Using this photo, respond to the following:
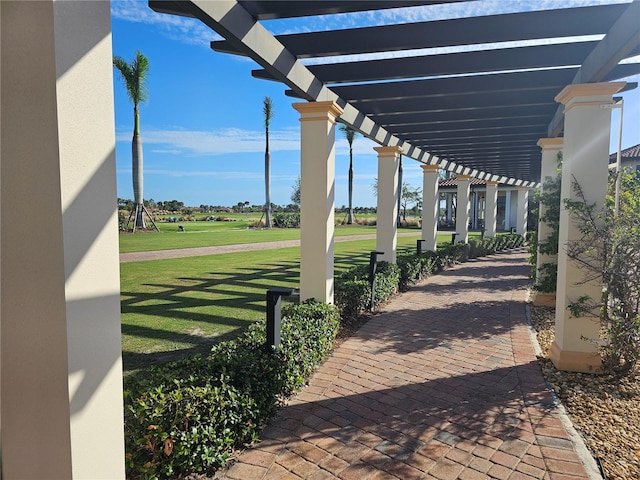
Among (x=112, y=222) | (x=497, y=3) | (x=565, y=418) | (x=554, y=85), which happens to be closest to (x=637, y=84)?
(x=554, y=85)

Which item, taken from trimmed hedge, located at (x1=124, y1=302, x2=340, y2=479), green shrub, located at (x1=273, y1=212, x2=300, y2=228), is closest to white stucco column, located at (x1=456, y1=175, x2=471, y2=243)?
trimmed hedge, located at (x1=124, y1=302, x2=340, y2=479)

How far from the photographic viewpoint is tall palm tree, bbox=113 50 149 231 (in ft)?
91.5

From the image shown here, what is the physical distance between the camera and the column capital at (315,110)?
5.82 metres

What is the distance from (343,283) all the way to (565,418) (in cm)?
401

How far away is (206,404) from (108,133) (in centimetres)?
204

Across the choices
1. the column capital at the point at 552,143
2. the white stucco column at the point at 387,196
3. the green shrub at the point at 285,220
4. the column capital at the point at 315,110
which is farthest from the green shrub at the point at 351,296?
the green shrub at the point at 285,220

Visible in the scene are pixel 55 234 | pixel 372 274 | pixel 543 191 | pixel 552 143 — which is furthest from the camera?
pixel 552 143

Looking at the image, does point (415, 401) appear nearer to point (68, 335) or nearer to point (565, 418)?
point (565, 418)

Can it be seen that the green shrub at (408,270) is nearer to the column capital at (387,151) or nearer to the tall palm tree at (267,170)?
the column capital at (387,151)

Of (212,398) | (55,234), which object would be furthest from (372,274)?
(55,234)

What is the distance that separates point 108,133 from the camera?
2.09m

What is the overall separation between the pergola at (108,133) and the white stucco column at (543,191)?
112 mm

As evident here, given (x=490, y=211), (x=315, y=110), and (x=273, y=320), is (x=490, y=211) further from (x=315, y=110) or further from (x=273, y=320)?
(x=273, y=320)

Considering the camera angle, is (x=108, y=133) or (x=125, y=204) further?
(x=125, y=204)
